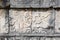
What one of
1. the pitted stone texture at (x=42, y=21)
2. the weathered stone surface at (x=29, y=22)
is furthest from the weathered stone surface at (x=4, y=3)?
the pitted stone texture at (x=42, y=21)

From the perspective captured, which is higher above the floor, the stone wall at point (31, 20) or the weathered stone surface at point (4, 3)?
the weathered stone surface at point (4, 3)

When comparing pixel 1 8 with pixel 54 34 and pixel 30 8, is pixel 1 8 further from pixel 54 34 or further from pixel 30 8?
pixel 54 34

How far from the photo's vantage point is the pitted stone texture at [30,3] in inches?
80.1

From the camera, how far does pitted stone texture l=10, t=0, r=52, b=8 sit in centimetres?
204

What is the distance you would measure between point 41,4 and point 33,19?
0.76 feet

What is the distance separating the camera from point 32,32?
204cm

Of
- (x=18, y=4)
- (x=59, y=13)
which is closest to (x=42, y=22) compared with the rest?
(x=59, y=13)

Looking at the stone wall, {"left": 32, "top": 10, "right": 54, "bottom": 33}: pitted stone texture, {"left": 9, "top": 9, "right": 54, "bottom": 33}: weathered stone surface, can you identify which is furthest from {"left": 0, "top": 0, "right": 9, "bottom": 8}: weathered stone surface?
{"left": 32, "top": 10, "right": 54, "bottom": 33}: pitted stone texture

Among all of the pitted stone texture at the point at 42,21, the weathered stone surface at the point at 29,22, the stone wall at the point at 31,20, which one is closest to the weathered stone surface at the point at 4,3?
the stone wall at the point at 31,20

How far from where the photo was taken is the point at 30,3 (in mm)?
2047

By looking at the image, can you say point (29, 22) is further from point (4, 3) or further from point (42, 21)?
point (4, 3)

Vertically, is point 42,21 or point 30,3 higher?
point 30,3

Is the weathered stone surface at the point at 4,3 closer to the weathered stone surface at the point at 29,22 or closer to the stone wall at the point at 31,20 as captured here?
the stone wall at the point at 31,20

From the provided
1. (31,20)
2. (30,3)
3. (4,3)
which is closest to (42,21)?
(31,20)
